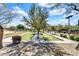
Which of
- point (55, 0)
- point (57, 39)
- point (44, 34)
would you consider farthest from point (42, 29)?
point (55, 0)

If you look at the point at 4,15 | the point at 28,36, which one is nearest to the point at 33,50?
the point at 28,36

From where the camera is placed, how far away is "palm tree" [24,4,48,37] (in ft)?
8.29

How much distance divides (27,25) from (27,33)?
0.11 m

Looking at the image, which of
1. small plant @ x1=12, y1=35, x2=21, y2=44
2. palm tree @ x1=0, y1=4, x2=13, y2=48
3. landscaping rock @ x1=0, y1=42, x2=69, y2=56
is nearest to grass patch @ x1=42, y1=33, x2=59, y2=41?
landscaping rock @ x1=0, y1=42, x2=69, y2=56

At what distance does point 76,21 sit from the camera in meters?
2.54

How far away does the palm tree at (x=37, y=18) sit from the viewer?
253 centimetres

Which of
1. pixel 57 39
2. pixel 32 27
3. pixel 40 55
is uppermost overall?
pixel 32 27

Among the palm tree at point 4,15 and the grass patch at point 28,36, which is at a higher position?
the palm tree at point 4,15

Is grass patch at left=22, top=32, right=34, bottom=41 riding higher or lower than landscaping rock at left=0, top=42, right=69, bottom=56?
higher

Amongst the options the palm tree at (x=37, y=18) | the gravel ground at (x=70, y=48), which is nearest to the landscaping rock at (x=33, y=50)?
the gravel ground at (x=70, y=48)

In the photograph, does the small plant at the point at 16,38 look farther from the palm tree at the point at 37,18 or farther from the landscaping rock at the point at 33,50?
the palm tree at the point at 37,18

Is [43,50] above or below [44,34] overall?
below

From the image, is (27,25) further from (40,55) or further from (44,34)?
(40,55)

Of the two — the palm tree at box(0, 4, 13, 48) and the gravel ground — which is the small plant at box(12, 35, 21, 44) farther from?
the gravel ground
